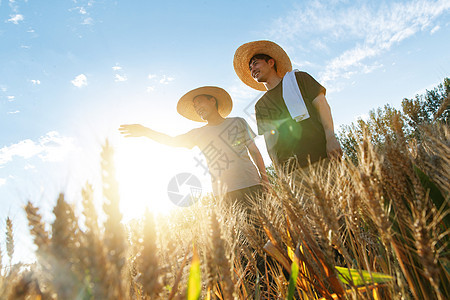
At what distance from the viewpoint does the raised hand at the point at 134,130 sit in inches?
140

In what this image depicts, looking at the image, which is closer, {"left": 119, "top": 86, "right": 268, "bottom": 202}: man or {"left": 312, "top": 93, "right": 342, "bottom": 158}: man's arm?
{"left": 312, "top": 93, "right": 342, "bottom": 158}: man's arm

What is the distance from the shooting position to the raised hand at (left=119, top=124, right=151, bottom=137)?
140 inches

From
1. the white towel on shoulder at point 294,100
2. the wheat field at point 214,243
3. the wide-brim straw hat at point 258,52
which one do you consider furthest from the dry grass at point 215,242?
the wide-brim straw hat at point 258,52

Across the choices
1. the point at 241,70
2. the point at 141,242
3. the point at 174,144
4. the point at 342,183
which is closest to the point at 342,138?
the point at 241,70

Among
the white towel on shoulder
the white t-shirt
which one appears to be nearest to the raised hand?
the white t-shirt

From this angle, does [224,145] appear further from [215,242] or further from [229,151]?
[215,242]

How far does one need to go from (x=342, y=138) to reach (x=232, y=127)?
7538mm

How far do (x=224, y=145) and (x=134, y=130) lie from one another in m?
1.35

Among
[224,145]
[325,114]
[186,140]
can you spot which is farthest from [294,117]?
[186,140]

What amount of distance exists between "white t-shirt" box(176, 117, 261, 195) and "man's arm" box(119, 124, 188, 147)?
314 millimetres

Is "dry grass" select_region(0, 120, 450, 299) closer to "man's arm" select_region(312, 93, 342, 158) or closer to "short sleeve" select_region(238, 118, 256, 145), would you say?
"man's arm" select_region(312, 93, 342, 158)

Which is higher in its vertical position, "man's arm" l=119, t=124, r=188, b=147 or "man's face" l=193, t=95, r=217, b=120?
"man's face" l=193, t=95, r=217, b=120

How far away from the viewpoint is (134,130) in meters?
3.63

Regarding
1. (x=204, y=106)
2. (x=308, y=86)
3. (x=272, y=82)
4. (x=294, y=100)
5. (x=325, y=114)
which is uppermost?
(x=204, y=106)
